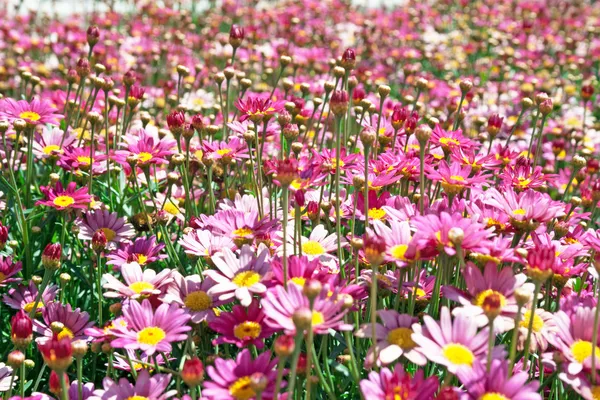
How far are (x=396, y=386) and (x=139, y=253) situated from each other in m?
1.08

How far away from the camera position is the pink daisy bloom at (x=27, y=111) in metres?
2.70

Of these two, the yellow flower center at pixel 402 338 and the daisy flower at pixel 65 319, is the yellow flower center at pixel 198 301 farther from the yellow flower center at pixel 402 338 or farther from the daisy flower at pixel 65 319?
the yellow flower center at pixel 402 338

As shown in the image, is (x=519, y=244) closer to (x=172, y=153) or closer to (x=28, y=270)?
(x=172, y=153)

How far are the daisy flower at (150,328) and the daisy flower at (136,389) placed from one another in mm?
72

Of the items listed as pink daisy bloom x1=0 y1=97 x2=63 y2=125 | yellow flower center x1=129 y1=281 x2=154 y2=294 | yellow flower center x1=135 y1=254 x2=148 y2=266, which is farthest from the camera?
pink daisy bloom x1=0 y1=97 x2=63 y2=125

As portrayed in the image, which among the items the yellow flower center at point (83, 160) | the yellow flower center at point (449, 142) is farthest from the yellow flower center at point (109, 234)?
the yellow flower center at point (449, 142)

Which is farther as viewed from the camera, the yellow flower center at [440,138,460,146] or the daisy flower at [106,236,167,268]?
the yellow flower center at [440,138,460,146]

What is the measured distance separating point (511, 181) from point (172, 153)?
47.7 inches

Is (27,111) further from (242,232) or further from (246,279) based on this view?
(246,279)

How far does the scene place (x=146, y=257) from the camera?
232 cm

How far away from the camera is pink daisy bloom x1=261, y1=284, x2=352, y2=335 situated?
5.44ft

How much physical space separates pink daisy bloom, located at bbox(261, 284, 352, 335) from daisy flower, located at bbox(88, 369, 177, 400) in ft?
1.09

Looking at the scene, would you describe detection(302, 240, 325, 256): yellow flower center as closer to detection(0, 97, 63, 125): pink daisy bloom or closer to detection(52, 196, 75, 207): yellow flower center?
detection(52, 196, 75, 207): yellow flower center

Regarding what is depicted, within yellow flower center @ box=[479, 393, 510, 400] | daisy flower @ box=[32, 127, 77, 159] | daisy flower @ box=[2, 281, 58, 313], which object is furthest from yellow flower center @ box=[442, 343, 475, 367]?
daisy flower @ box=[32, 127, 77, 159]
